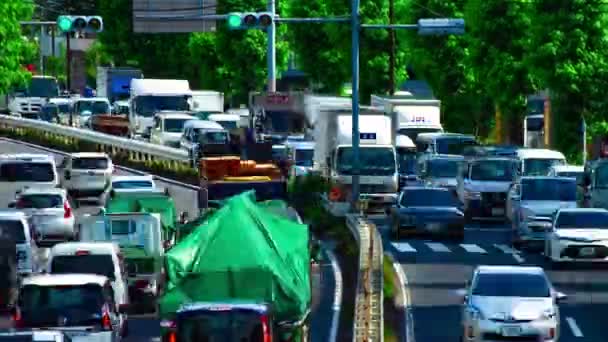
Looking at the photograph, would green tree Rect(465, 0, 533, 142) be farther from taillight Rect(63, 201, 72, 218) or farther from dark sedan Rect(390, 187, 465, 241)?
taillight Rect(63, 201, 72, 218)

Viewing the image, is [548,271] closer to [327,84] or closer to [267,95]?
[267,95]

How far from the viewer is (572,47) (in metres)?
75.4

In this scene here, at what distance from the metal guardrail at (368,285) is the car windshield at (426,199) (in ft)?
9.86

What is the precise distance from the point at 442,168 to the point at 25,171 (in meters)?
13.9

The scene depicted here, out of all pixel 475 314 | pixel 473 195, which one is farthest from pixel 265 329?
pixel 473 195

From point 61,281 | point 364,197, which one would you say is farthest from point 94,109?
point 61,281

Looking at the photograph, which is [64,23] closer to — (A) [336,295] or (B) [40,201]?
(B) [40,201]

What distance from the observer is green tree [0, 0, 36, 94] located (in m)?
73.2

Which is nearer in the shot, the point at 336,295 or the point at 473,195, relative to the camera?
the point at 336,295

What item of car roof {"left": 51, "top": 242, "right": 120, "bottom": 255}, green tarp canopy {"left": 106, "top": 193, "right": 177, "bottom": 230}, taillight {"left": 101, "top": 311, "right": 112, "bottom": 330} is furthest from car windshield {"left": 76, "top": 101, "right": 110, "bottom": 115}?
taillight {"left": 101, "top": 311, "right": 112, "bottom": 330}

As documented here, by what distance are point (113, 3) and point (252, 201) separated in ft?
275

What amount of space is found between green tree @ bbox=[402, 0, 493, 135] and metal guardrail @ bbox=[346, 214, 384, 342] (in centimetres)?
4399

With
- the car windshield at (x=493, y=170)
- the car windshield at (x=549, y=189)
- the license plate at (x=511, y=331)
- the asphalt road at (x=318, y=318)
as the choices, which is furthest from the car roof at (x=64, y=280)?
the car windshield at (x=493, y=170)

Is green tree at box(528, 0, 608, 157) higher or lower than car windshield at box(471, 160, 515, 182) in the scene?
higher
